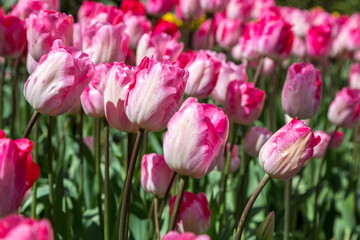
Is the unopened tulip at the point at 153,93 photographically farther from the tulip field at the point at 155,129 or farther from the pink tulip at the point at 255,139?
the pink tulip at the point at 255,139

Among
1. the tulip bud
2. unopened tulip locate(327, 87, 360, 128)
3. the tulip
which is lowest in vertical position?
unopened tulip locate(327, 87, 360, 128)

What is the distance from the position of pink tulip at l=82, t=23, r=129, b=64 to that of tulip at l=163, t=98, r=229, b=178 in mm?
489

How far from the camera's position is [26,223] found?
538 millimetres

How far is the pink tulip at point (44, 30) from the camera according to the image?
1298mm

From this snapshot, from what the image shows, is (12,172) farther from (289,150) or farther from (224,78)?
(224,78)

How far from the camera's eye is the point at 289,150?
0.96 meters

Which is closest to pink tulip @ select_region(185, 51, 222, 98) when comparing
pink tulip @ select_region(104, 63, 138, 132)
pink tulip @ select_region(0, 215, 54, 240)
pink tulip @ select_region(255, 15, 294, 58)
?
pink tulip @ select_region(104, 63, 138, 132)

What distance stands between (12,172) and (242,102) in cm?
87

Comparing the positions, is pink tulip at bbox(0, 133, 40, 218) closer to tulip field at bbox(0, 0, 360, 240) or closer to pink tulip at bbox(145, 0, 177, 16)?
tulip field at bbox(0, 0, 360, 240)

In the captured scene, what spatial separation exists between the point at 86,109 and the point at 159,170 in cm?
19

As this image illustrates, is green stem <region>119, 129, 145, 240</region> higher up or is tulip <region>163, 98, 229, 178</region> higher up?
tulip <region>163, 98, 229, 178</region>

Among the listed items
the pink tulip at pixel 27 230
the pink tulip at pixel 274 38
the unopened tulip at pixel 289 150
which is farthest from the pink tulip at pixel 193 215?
the pink tulip at pixel 274 38

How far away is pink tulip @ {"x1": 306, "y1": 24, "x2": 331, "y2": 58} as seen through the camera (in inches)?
103

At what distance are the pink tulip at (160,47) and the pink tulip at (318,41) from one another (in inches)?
45.9
